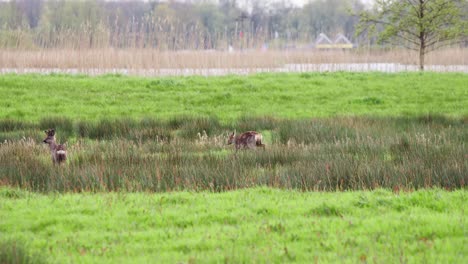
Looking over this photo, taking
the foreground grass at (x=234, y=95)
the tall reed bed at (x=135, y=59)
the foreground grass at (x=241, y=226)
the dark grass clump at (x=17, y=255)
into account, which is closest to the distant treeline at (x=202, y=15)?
the tall reed bed at (x=135, y=59)

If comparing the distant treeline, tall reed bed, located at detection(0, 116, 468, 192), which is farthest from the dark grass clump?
the distant treeline

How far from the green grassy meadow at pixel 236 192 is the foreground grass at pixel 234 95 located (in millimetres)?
1486

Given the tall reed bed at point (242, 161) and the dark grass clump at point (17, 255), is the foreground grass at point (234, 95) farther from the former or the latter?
the dark grass clump at point (17, 255)

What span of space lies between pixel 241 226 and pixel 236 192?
156cm

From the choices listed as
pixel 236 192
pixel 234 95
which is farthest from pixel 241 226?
pixel 234 95

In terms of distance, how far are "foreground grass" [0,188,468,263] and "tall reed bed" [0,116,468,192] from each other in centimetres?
79

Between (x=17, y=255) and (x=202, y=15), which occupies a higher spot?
(x=202, y=15)

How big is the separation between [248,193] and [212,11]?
7590 centimetres

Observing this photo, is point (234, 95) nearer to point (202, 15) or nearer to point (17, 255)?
point (17, 255)

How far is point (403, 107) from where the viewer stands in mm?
19047

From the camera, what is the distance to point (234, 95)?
67.1 feet

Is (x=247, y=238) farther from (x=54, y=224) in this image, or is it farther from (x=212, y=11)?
(x=212, y=11)

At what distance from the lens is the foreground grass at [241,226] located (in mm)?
5898

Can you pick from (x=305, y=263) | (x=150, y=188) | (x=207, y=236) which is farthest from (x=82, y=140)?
(x=305, y=263)
